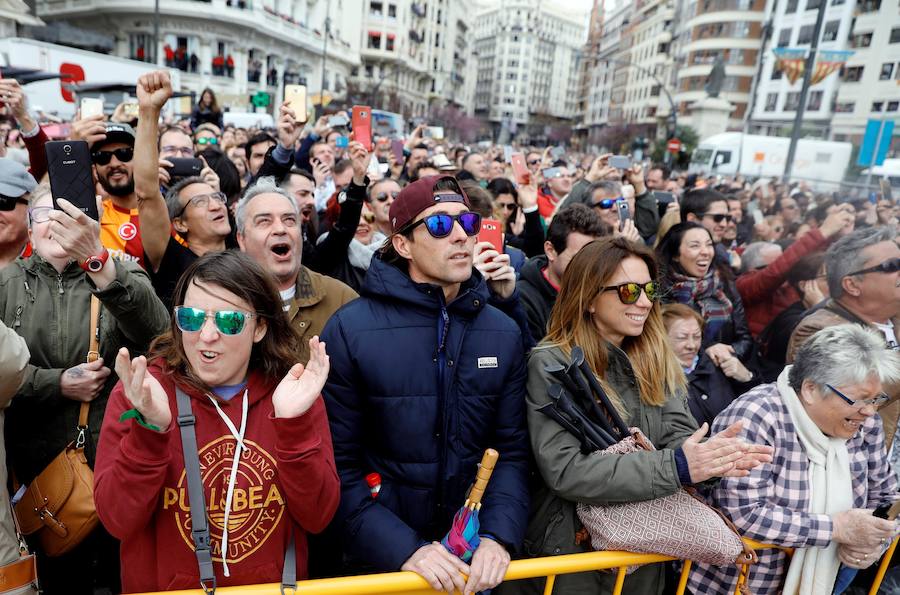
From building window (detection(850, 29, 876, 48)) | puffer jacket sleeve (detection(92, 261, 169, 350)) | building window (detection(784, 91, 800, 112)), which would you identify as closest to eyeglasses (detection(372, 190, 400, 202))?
puffer jacket sleeve (detection(92, 261, 169, 350))

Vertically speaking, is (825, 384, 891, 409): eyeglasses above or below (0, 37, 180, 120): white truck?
below

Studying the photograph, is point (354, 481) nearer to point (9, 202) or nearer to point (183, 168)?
point (9, 202)

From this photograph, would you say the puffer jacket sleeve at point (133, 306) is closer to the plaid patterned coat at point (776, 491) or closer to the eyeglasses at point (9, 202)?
the eyeglasses at point (9, 202)

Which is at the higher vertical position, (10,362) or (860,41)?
(860,41)

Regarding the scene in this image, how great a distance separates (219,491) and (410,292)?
3.17 ft

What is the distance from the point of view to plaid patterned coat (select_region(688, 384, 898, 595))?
2.22 m

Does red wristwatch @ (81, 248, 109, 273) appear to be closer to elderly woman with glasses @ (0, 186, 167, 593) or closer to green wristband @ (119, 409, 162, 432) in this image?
elderly woman with glasses @ (0, 186, 167, 593)

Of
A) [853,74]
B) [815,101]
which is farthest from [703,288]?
[815,101]

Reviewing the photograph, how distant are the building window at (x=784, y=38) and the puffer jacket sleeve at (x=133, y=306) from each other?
49.9m

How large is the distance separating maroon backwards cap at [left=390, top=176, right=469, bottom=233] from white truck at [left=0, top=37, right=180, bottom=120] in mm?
15375

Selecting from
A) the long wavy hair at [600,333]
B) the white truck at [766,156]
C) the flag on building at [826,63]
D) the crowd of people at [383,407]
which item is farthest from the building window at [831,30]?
the long wavy hair at [600,333]

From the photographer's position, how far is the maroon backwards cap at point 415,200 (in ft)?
7.70

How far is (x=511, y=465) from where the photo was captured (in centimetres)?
230

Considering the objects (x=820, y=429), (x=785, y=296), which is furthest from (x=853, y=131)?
(x=820, y=429)
